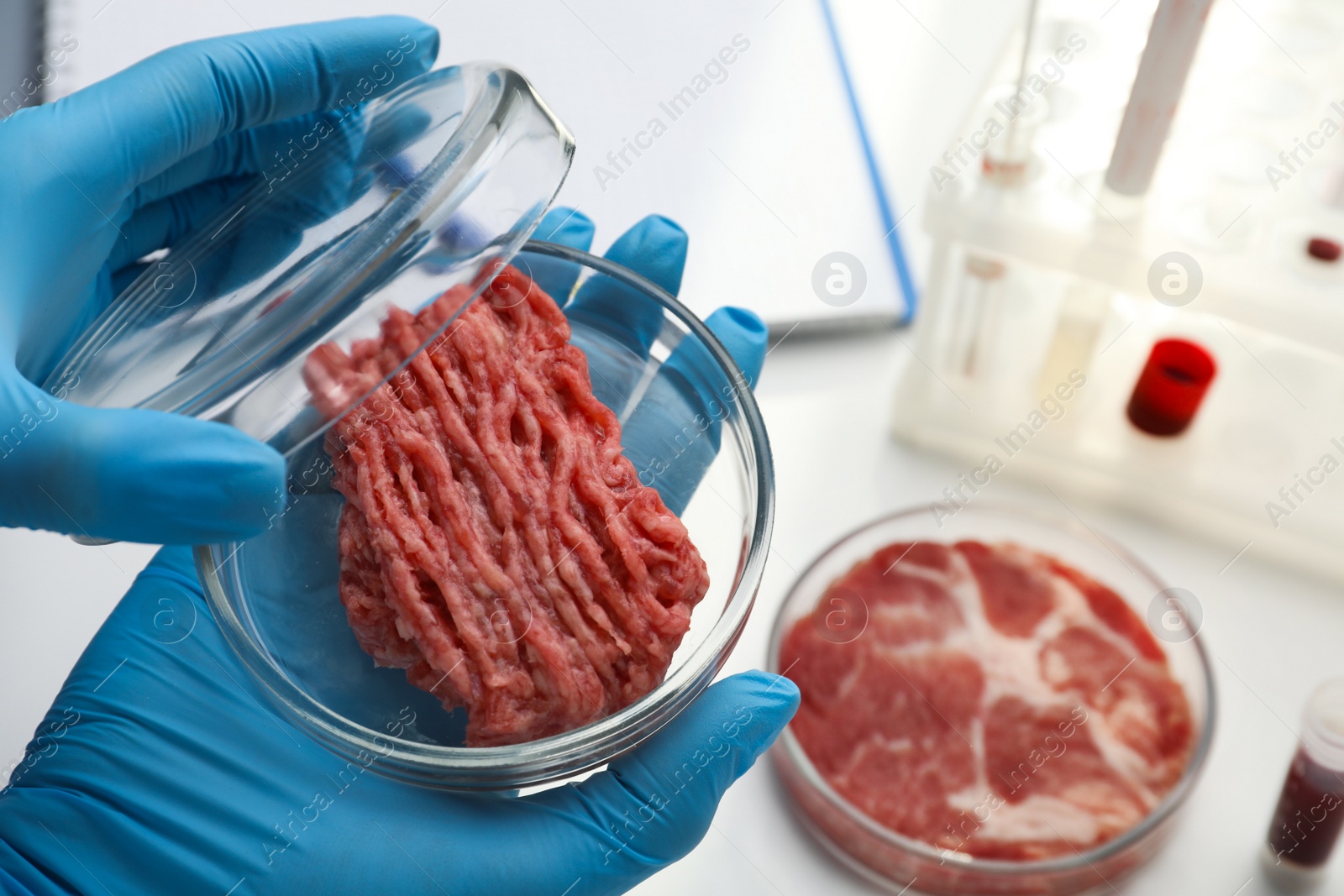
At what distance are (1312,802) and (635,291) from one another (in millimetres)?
1240

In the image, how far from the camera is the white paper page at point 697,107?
2.28 meters

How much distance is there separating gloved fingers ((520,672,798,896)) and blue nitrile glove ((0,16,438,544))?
560 millimetres

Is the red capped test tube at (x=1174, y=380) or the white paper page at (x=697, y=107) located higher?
the white paper page at (x=697, y=107)

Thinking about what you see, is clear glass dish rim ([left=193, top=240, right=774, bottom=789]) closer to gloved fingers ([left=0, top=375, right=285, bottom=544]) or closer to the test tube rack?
gloved fingers ([left=0, top=375, right=285, bottom=544])

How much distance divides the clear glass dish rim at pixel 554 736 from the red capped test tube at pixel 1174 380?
970mm

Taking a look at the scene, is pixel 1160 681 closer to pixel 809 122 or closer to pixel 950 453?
pixel 950 453

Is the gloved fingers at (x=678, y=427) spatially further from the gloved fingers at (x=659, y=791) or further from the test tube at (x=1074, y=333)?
the test tube at (x=1074, y=333)

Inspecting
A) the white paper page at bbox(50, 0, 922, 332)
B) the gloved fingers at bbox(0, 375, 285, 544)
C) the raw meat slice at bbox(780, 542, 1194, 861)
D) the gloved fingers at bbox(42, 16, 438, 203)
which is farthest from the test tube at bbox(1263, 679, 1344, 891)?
the gloved fingers at bbox(42, 16, 438, 203)

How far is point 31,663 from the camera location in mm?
1867

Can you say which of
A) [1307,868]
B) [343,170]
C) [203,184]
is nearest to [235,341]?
[343,170]

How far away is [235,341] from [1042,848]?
4.36 feet

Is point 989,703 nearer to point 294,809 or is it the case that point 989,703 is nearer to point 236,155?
point 294,809

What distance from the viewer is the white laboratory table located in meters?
1.75

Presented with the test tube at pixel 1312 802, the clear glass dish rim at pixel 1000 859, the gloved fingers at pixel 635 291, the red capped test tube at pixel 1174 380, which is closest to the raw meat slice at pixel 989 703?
the clear glass dish rim at pixel 1000 859
